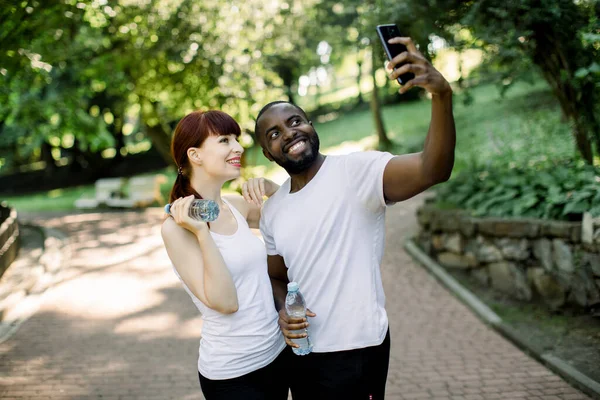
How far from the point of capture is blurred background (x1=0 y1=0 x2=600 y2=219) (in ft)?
23.9

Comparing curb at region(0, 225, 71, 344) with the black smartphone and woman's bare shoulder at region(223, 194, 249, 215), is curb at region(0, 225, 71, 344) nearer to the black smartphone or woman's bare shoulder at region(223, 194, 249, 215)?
woman's bare shoulder at region(223, 194, 249, 215)

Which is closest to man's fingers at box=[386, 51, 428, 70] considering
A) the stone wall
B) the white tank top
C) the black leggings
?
→ the white tank top

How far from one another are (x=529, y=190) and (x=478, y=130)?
1081cm

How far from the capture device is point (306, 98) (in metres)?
51.0

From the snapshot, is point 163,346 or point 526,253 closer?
point 163,346

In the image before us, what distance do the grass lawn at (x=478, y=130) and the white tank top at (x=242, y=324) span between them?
715cm

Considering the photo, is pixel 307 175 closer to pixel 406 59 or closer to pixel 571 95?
pixel 406 59

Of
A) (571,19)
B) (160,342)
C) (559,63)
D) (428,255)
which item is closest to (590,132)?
(559,63)

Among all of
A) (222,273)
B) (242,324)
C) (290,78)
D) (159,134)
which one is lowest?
(159,134)

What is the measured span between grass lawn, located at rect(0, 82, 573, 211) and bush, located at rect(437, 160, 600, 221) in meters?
0.86

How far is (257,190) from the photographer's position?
316cm

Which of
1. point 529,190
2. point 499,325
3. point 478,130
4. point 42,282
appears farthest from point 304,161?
point 478,130

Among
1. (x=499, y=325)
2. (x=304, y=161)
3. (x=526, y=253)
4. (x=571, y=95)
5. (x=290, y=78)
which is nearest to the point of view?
(x=304, y=161)

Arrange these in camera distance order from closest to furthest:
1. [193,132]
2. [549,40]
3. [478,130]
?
[193,132], [549,40], [478,130]
